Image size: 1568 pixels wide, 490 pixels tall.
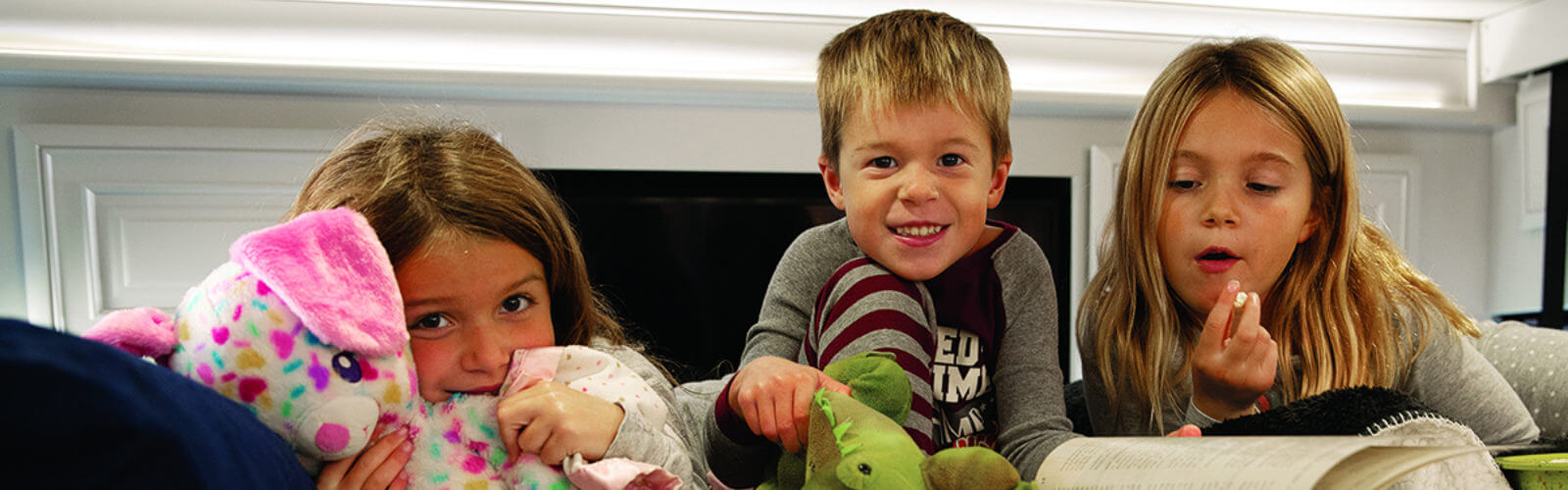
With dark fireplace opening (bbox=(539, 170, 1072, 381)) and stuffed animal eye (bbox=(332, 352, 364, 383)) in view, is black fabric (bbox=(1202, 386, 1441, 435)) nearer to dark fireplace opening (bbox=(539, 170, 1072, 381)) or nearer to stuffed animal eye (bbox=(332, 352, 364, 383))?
stuffed animal eye (bbox=(332, 352, 364, 383))

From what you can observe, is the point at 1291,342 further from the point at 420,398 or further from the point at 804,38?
the point at 804,38

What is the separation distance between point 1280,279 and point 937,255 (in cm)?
40

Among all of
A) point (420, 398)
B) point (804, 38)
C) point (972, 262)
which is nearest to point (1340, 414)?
point (972, 262)

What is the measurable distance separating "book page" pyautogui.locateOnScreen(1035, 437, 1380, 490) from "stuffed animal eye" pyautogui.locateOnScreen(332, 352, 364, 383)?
39cm

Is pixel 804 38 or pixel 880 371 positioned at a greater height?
pixel 804 38

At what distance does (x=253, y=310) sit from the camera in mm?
436

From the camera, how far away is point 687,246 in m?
1.67

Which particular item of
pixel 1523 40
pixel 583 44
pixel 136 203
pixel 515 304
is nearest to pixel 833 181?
pixel 515 304

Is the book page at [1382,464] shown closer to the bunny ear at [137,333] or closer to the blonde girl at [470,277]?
the blonde girl at [470,277]

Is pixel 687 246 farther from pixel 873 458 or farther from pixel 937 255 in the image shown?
pixel 873 458

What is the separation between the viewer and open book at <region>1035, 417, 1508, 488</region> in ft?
1.36

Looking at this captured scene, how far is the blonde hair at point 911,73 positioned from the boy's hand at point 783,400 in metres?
0.25

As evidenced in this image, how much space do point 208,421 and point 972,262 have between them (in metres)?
0.55

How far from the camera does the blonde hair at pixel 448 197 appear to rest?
587 mm
